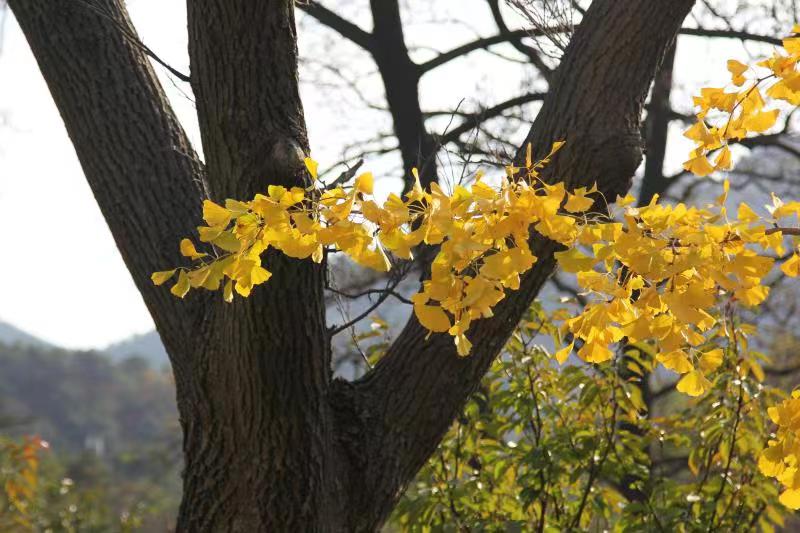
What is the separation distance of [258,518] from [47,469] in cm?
1197

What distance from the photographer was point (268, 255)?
6.04ft

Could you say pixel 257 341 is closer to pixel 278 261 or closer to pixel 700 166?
pixel 278 261

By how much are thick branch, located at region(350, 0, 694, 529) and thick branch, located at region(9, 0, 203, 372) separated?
0.50 metres

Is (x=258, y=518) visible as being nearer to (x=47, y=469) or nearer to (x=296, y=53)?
(x=296, y=53)

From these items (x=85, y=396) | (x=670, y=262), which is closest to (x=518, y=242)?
(x=670, y=262)

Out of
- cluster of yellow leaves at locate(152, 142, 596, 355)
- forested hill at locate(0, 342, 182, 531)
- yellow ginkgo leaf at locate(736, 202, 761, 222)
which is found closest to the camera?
cluster of yellow leaves at locate(152, 142, 596, 355)

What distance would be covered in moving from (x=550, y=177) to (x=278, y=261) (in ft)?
2.16

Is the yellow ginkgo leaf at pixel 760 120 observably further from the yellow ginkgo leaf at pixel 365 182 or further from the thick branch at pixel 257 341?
the thick branch at pixel 257 341

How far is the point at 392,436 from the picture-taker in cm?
→ 214

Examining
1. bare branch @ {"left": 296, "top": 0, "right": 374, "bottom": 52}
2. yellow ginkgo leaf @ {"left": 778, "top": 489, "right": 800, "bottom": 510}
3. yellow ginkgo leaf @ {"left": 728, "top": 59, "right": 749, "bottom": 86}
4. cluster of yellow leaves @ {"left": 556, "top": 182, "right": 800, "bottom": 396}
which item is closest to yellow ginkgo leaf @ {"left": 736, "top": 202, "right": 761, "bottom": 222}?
cluster of yellow leaves @ {"left": 556, "top": 182, "right": 800, "bottom": 396}

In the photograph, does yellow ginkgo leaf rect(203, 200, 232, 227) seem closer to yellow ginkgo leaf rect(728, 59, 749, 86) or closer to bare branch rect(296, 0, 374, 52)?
yellow ginkgo leaf rect(728, 59, 749, 86)

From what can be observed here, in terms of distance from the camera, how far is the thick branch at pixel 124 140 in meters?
2.14

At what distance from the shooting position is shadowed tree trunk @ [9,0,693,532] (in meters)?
1.82

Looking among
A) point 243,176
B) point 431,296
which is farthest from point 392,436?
point 431,296
